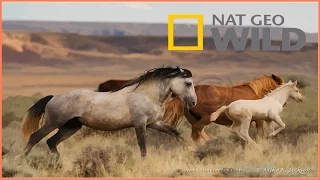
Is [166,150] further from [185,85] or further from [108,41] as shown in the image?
[108,41]

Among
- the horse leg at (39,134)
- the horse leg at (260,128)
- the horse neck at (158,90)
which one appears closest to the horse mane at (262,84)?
the horse leg at (260,128)

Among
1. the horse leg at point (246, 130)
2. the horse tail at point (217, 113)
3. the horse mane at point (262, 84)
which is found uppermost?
the horse mane at point (262, 84)

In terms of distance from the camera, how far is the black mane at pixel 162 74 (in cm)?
751

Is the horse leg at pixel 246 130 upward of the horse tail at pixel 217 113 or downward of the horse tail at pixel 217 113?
downward

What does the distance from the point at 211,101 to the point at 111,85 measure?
103 cm

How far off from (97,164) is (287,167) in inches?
74.9

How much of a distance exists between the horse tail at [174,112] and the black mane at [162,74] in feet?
0.79

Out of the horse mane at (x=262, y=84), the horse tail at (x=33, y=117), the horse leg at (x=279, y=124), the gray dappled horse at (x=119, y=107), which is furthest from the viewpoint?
the horse mane at (x=262, y=84)

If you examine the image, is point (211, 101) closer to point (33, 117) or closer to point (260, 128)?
point (260, 128)

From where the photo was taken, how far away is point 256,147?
765 centimetres

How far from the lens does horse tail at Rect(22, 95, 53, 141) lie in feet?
24.8

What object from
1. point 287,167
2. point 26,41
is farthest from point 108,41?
point 287,167

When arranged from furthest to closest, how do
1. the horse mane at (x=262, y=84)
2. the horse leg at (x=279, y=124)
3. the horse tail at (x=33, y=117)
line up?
the horse mane at (x=262, y=84) → the horse leg at (x=279, y=124) → the horse tail at (x=33, y=117)

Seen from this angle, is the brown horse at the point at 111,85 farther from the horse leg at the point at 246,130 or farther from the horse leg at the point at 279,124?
the horse leg at the point at 279,124
